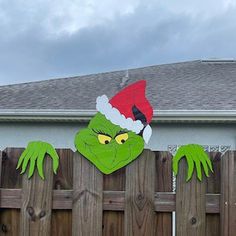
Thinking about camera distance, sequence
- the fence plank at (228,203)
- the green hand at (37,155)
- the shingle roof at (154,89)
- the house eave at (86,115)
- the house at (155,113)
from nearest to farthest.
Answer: the fence plank at (228,203), the green hand at (37,155), the house eave at (86,115), the house at (155,113), the shingle roof at (154,89)

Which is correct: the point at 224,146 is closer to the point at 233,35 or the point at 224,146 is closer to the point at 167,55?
the point at 233,35

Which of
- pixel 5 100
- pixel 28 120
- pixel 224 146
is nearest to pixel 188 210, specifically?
pixel 224 146

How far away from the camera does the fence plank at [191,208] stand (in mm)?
2234

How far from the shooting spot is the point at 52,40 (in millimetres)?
17125

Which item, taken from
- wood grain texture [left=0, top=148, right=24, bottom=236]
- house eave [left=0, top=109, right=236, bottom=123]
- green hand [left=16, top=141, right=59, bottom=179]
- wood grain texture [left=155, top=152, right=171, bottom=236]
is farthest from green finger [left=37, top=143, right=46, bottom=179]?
house eave [left=0, top=109, right=236, bottom=123]

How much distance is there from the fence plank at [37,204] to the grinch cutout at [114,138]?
3 centimetres

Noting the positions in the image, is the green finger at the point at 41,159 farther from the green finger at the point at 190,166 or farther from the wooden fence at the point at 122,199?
the green finger at the point at 190,166

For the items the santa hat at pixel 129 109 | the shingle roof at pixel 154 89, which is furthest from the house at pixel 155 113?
the santa hat at pixel 129 109

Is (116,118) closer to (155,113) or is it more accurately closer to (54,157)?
(54,157)

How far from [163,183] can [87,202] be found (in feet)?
1.28

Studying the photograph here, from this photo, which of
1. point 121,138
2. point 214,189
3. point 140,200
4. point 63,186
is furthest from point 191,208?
point 63,186

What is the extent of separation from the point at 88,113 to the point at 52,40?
10192mm

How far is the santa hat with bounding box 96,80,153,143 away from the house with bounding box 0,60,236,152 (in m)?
5.02

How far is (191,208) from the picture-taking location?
7.35 ft
